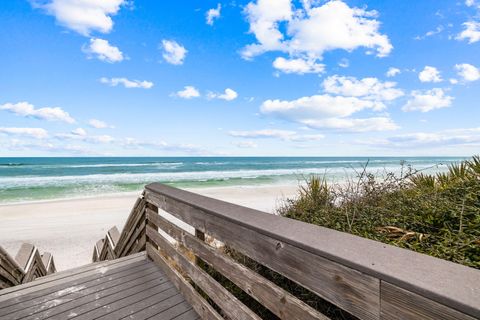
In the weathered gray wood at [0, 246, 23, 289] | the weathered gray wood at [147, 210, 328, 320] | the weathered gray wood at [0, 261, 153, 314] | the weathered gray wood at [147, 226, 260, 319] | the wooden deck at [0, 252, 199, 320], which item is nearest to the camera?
the weathered gray wood at [147, 210, 328, 320]

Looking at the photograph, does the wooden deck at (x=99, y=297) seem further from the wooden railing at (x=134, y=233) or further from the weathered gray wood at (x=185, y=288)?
the wooden railing at (x=134, y=233)

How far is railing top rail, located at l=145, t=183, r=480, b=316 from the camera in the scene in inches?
25.2

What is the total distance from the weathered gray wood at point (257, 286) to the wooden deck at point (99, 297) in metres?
0.62

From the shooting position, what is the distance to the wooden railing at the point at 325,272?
2.23 feet

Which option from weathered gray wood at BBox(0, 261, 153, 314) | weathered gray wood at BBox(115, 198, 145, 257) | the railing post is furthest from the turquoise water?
weathered gray wood at BBox(0, 261, 153, 314)

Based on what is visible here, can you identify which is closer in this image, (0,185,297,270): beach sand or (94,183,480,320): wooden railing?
(94,183,480,320): wooden railing

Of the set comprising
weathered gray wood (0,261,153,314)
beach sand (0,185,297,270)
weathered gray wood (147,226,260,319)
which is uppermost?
weathered gray wood (147,226,260,319)

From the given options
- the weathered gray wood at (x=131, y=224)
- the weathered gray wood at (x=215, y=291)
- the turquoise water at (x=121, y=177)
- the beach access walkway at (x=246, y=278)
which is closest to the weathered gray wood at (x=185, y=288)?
the beach access walkway at (x=246, y=278)

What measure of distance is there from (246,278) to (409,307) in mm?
1000

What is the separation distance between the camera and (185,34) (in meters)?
14.2

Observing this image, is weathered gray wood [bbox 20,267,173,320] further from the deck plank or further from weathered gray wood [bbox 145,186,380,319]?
weathered gray wood [bbox 145,186,380,319]

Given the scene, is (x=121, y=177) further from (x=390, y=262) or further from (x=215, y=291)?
(x=390, y=262)

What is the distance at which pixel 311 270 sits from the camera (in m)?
1.05

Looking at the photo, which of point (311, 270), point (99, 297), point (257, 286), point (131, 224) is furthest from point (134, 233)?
point (311, 270)
